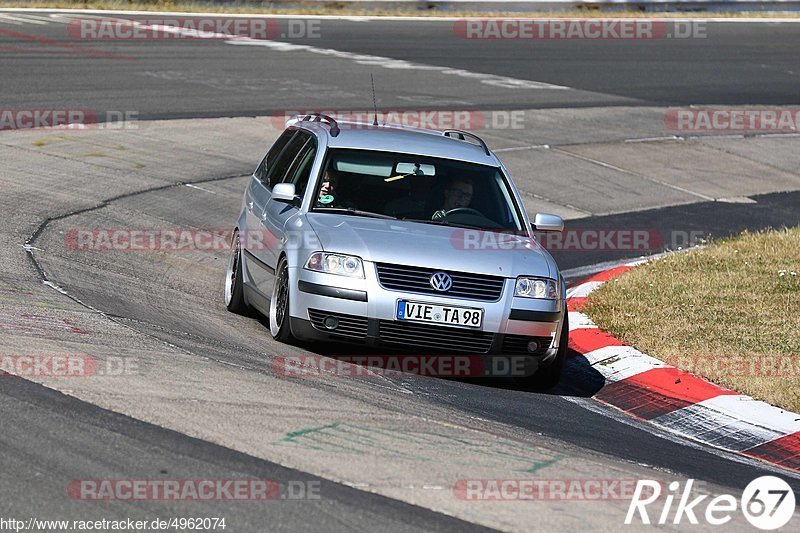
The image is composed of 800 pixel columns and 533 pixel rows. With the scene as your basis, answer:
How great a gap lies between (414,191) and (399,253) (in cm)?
114

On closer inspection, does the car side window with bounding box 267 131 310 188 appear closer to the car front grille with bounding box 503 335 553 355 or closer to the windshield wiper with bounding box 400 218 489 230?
the windshield wiper with bounding box 400 218 489 230

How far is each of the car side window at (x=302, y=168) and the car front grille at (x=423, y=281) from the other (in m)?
1.44

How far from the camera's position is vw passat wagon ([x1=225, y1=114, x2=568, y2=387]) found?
8.43 metres

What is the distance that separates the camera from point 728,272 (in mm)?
12234

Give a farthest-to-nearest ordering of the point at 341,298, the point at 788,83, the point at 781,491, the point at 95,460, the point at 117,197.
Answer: the point at 788,83 < the point at 117,197 < the point at 341,298 < the point at 781,491 < the point at 95,460

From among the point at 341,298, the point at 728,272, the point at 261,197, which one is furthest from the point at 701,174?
the point at 341,298

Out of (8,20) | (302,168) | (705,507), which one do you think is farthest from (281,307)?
(8,20)

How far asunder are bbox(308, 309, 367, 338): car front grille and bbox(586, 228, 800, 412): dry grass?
2.42m

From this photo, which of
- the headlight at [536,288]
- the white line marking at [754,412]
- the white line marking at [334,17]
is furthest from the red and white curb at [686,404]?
the white line marking at [334,17]

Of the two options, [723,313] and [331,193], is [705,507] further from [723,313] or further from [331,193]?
[723,313]

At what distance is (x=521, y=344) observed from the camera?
8656 mm

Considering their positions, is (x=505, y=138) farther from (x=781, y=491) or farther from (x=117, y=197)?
(x=781, y=491)

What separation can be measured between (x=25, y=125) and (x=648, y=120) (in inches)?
406

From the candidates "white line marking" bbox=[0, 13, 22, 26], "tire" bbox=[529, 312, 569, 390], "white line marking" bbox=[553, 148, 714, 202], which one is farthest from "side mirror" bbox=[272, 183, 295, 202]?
"white line marking" bbox=[0, 13, 22, 26]
